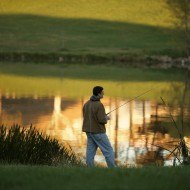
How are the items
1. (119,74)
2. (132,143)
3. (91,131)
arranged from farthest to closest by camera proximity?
1. (119,74)
2. (132,143)
3. (91,131)

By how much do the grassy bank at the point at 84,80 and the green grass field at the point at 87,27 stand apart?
430 inches

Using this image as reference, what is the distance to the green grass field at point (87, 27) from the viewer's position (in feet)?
274

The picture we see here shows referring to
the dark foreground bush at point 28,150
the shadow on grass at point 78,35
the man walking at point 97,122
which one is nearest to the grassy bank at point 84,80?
the shadow on grass at point 78,35

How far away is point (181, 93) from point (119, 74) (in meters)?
15.6

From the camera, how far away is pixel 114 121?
109 ft

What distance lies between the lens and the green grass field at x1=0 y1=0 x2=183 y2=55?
83438 mm

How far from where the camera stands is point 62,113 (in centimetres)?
3628

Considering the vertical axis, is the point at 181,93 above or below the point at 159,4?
below

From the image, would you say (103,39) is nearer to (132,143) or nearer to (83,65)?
(83,65)

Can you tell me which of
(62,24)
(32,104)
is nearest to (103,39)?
(62,24)

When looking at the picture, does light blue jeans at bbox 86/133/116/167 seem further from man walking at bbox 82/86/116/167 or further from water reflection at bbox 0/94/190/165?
water reflection at bbox 0/94/190/165

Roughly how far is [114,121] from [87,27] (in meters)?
62.4

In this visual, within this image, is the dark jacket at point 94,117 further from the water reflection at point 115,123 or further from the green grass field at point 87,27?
the green grass field at point 87,27

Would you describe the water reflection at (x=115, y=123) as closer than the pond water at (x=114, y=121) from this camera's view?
Yes
